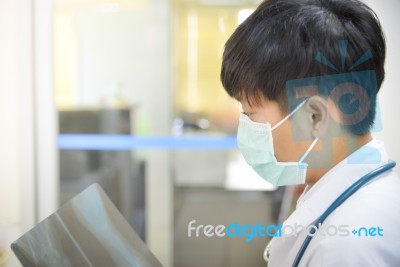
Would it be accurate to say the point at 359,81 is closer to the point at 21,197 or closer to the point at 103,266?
the point at 103,266

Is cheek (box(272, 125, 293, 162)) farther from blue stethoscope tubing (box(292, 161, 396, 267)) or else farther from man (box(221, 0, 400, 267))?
blue stethoscope tubing (box(292, 161, 396, 267))

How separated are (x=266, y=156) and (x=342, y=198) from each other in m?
0.16

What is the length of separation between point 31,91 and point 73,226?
57cm

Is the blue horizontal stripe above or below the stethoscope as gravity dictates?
above

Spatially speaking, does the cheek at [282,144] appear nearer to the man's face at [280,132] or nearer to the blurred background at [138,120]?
the man's face at [280,132]

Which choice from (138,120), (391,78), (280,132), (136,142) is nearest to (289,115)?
(280,132)

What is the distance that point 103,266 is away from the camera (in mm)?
771

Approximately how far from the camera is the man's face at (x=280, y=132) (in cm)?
71

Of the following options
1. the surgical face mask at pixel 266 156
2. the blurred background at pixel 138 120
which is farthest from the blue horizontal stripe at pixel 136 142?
the surgical face mask at pixel 266 156

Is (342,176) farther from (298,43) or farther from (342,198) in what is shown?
(298,43)

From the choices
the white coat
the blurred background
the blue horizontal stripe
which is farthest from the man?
the blue horizontal stripe

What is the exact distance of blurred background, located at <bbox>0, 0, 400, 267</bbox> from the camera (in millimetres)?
1029

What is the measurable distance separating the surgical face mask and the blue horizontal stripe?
584 millimetres

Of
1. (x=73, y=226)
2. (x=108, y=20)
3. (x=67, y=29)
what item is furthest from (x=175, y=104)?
(x=73, y=226)
